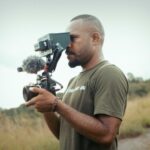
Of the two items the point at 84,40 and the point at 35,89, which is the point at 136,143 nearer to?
the point at 84,40

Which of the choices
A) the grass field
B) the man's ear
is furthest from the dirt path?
the man's ear

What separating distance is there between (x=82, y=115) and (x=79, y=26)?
57 cm

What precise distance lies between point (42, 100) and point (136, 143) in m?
6.10

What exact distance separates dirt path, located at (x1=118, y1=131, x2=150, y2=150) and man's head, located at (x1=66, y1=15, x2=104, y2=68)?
543 cm

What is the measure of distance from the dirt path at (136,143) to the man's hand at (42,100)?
5731 mm

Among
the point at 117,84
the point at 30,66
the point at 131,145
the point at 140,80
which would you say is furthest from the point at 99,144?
the point at 140,80

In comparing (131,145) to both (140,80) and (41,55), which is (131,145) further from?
(140,80)

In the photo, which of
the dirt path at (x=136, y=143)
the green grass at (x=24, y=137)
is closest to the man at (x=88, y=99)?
the green grass at (x=24, y=137)

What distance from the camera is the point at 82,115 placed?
2.44m

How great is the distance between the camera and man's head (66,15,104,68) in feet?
8.82

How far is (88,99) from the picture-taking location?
2.56 metres

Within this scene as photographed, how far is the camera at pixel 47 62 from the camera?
7.95 feet

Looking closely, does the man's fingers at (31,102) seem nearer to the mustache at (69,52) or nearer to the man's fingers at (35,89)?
the man's fingers at (35,89)

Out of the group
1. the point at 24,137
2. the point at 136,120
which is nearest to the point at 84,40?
the point at 24,137
